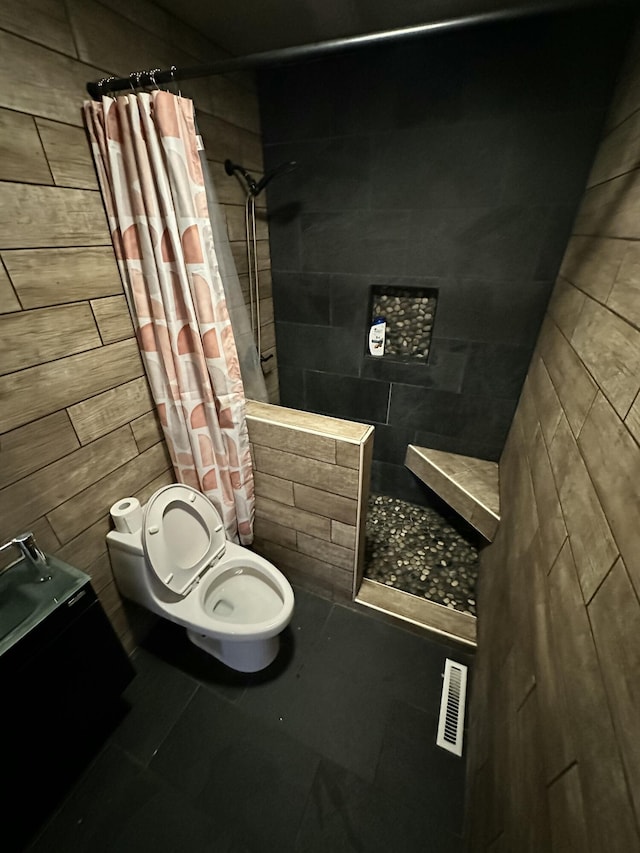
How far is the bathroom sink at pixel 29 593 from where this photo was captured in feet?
3.13

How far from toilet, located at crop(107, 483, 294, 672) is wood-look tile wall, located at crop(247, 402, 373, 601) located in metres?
0.25

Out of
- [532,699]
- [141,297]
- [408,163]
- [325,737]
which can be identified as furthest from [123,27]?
[325,737]

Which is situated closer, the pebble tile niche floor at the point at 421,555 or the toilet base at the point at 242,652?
the toilet base at the point at 242,652

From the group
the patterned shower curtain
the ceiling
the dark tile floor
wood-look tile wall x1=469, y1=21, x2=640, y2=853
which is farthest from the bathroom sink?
the ceiling

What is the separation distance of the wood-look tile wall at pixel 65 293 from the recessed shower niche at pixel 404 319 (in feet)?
3.98

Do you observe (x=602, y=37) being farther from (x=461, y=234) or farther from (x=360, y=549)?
(x=360, y=549)

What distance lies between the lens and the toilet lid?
4.25ft

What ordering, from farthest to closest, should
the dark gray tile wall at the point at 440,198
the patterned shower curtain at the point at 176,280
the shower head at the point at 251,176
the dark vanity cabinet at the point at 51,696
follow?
the shower head at the point at 251,176
the dark gray tile wall at the point at 440,198
the patterned shower curtain at the point at 176,280
the dark vanity cabinet at the point at 51,696

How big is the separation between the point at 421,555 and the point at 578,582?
4.39ft

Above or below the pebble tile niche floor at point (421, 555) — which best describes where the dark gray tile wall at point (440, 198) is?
above

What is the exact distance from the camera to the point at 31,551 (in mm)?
1040

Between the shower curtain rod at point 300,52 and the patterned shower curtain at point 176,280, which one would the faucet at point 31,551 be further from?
the shower curtain rod at point 300,52

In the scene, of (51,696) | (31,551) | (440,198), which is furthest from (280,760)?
(440,198)

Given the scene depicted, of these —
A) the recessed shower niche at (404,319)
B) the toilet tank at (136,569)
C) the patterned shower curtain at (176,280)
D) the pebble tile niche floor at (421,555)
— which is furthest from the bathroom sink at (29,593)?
the recessed shower niche at (404,319)
